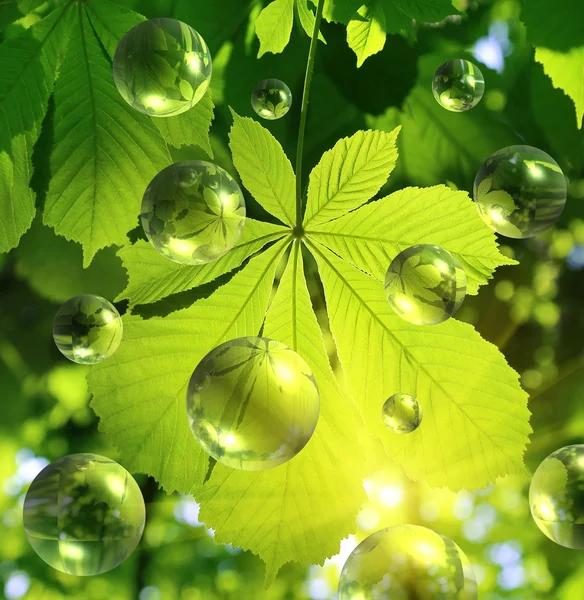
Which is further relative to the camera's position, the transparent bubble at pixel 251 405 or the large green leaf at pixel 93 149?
the large green leaf at pixel 93 149

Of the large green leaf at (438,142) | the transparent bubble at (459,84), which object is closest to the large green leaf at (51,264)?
the large green leaf at (438,142)

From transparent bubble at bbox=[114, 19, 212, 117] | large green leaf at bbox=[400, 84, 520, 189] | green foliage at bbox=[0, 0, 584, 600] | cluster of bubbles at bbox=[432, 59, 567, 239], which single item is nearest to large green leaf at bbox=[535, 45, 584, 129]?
green foliage at bbox=[0, 0, 584, 600]

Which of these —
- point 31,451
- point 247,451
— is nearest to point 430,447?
point 247,451

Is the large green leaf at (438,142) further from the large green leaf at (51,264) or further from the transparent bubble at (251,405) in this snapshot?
the transparent bubble at (251,405)

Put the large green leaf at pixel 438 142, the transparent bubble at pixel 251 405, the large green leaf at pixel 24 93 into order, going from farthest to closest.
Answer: the large green leaf at pixel 438 142 → the large green leaf at pixel 24 93 → the transparent bubble at pixel 251 405

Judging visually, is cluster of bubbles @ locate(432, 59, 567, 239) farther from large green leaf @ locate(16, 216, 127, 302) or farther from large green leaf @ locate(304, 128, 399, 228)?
large green leaf @ locate(16, 216, 127, 302)

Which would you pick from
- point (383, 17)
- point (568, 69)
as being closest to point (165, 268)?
point (383, 17)

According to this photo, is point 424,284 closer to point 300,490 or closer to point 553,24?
point 300,490
